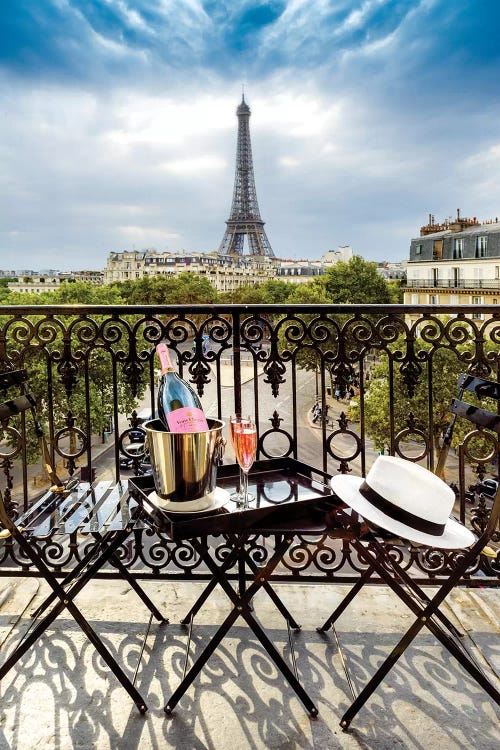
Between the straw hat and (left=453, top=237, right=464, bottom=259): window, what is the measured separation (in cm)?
4531

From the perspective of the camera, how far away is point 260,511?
1824mm

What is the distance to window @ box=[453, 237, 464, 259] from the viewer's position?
42.8m

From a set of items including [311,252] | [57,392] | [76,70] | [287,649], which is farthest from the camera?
[311,252]

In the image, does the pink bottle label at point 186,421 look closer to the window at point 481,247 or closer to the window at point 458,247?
the window at point 481,247

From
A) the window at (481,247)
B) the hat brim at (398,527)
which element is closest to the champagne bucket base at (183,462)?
the hat brim at (398,527)

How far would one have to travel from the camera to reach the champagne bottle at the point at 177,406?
1774mm

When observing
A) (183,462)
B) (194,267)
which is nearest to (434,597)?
(183,462)

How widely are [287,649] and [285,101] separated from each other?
63.3 metres

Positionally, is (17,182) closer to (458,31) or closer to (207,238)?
(458,31)

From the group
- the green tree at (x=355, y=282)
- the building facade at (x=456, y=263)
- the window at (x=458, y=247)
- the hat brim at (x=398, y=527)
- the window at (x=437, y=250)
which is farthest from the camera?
the green tree at (x=355, y=282)

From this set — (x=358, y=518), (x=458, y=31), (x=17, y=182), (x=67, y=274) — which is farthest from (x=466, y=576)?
(x=67, y=274)

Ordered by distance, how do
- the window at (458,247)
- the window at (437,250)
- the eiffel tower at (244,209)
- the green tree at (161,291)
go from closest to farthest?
the window at (458,247) < the window at (437,250) < the green tree at (161,291) < the eiffel tower at (244,209)

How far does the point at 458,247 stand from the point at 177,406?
4597 cm

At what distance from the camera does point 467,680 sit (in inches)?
83.0
